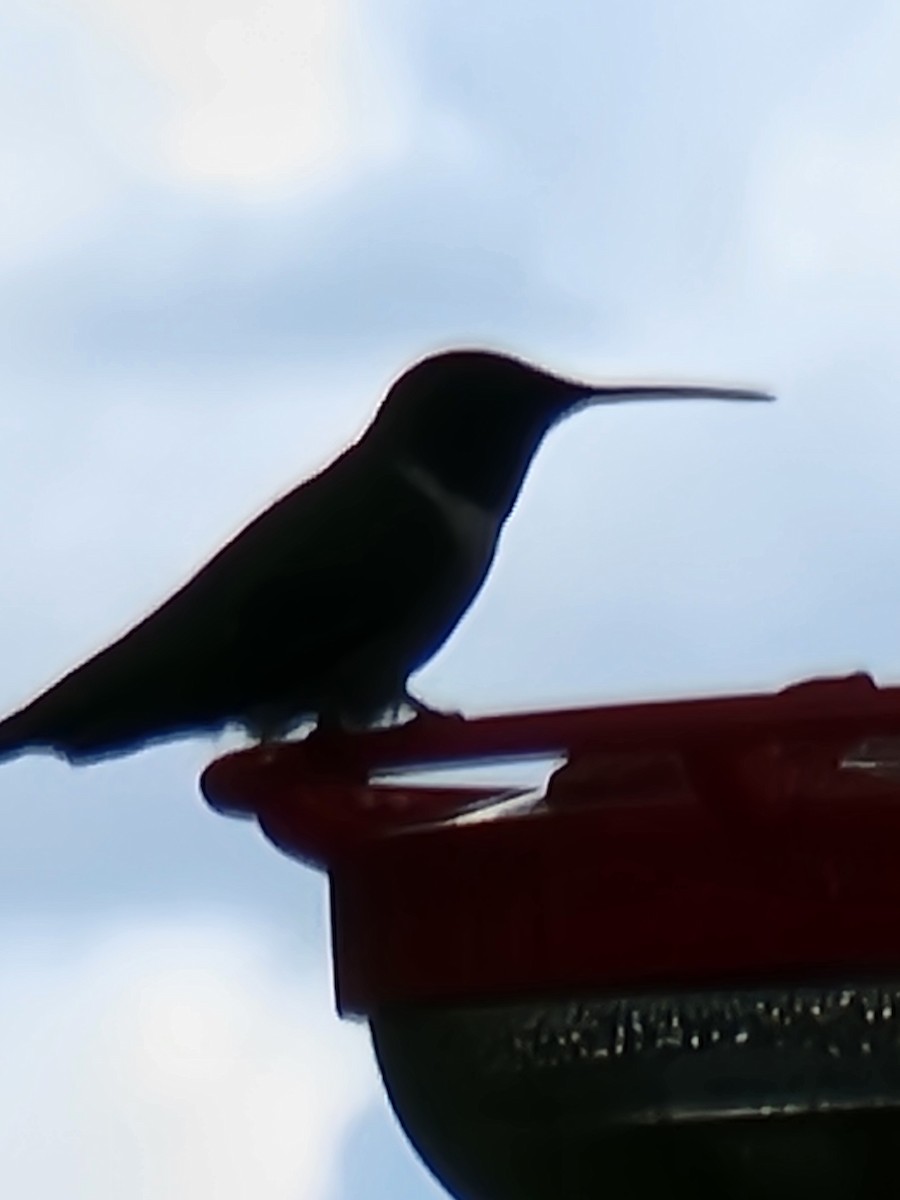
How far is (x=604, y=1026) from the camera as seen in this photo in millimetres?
1049

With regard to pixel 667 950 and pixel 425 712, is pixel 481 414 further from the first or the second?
pixel 667 950

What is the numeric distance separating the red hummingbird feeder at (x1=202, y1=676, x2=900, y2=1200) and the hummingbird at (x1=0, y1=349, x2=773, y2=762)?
354 millimetres

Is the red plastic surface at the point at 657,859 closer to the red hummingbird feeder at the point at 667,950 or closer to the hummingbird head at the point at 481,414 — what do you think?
the red hummingbird feeder at the point at 667,950

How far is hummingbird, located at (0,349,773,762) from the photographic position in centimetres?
153

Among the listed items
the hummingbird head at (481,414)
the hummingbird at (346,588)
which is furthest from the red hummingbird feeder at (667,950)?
the hummingbird head at (481,414)

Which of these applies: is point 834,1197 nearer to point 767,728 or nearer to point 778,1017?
point 778,1017

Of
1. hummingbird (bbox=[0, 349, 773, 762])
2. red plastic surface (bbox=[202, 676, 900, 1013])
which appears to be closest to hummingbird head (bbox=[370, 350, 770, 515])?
hummingbird (bbox=[0, 349, 773, 762])

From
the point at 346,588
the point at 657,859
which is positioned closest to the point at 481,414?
the point at 346,588

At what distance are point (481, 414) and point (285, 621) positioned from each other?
243 mm

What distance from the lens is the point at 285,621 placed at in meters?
1.52

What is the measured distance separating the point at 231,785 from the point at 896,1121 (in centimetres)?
38

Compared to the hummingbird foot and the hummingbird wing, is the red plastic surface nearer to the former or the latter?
the hummingbird foot

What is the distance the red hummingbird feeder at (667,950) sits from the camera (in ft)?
3.26

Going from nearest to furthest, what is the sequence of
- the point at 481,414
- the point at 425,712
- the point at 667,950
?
1. the point at 667,950
2. the point at 425,712
3. the point at 481,414
